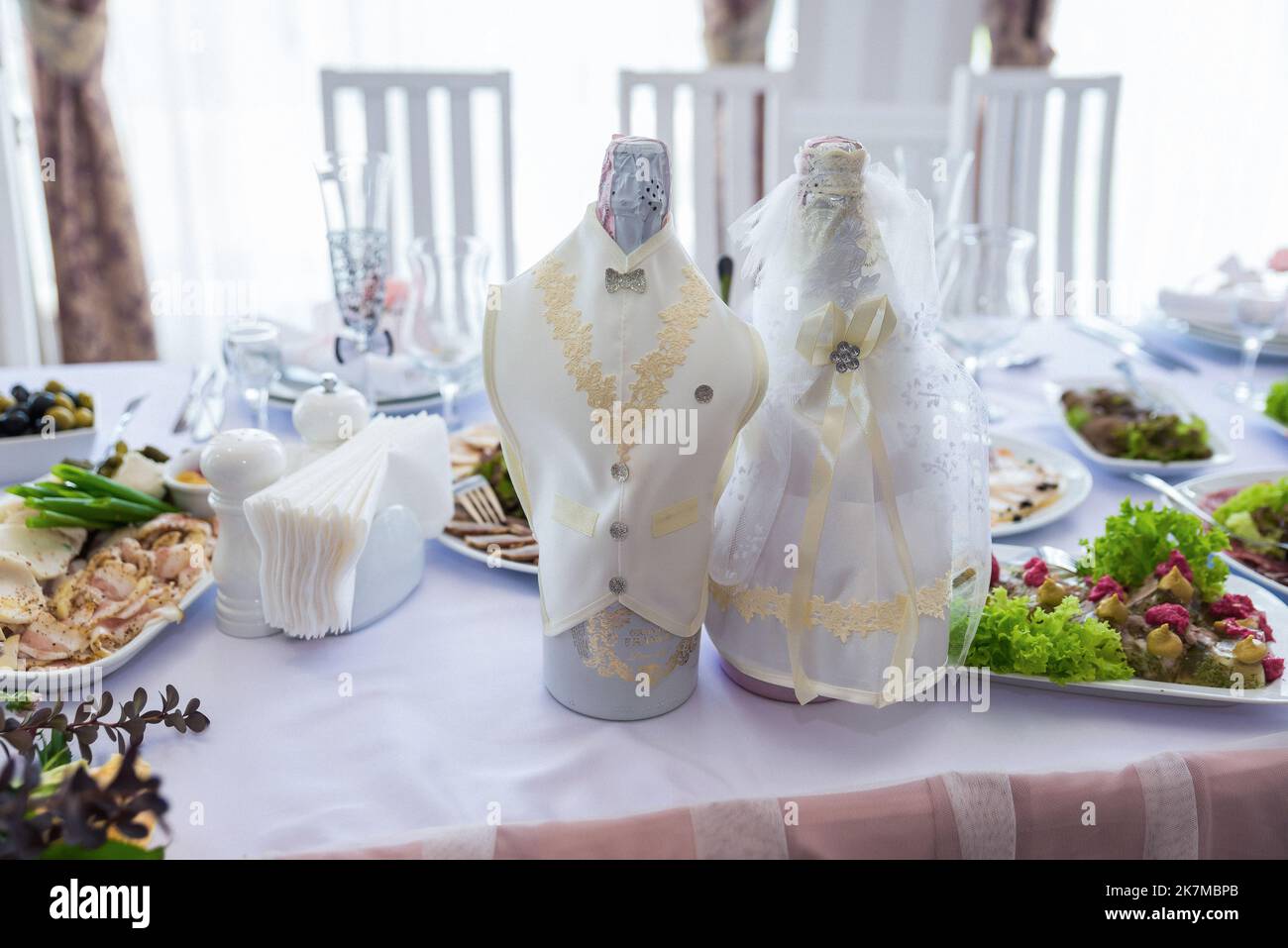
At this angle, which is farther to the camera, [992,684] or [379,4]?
[379,4]

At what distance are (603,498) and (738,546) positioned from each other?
11 centimetres

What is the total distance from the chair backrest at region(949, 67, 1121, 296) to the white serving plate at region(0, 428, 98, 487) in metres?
1.76

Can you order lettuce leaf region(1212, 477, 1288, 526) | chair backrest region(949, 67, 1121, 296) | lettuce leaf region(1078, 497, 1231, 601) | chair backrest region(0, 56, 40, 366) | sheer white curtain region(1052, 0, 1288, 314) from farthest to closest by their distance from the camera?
sheer white curtain region(1052, 0, 1288, 314) → chair backrest region(949, 67, 1121, 296) → chair backrest region(0, 56, 40, 366) → lettuce leaf region(1212, 477, 1288, 526) → lettuce leaf region(1078, 497, 1231, 601)

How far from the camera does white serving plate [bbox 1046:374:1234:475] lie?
1221 millimetres

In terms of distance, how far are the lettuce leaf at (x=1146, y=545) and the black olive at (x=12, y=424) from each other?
1090 millimetres

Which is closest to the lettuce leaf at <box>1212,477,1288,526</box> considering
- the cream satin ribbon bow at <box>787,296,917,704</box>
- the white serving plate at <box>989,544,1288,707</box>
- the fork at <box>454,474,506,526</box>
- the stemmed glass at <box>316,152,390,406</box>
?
the white serving plate at <box>989,544,1288,707</box>

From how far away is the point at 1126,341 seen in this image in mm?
1702

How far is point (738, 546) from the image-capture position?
2.60 feet

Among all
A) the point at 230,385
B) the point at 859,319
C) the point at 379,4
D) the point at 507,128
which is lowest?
the point at 230,385

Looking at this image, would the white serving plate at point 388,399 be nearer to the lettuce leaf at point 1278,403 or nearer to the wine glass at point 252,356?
the wine glass at point 252,356

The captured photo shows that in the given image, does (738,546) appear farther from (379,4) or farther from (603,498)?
(379,4)

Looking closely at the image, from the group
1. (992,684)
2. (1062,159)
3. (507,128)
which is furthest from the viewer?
(1062,159)

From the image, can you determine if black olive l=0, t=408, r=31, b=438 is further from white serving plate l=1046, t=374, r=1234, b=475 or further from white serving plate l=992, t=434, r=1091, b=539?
white serving plate l=1046, t=374, r=1234, b=475
